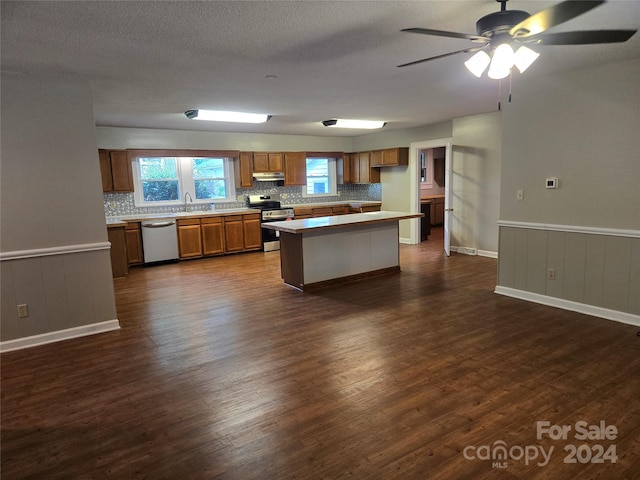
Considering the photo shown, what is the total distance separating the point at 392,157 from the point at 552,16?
6.21 metres

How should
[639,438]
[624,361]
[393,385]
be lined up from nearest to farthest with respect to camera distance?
[639,438]
[393,385]
[624,361]

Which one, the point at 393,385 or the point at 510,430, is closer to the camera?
the point at 510,430

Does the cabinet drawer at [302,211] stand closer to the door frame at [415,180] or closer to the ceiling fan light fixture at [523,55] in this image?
the door frame at [415,180]

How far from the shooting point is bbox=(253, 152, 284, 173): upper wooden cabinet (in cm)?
798

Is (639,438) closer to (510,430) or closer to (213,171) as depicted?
(510,430)

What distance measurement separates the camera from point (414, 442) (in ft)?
6.87

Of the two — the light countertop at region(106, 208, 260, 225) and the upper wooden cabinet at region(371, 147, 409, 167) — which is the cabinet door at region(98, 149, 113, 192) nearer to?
the light countertop at region(106, 208, 260, 225)

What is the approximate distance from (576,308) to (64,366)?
15.4ft

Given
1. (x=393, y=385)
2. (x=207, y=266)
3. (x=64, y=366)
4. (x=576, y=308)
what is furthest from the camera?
(x=207, y=266)

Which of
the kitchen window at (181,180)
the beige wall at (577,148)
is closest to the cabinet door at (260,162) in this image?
the kitchen window at (181,180)

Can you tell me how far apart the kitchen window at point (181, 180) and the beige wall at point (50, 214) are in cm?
358

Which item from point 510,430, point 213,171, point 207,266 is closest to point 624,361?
point 510,430

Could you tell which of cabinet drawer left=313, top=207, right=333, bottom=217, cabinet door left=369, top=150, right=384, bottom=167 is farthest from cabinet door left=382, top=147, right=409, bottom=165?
cabinet drawer left=313, top=207, right=333, bottom=217

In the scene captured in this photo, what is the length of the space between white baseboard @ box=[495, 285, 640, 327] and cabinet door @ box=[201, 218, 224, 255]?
4.86 meters
